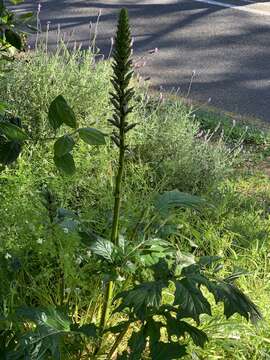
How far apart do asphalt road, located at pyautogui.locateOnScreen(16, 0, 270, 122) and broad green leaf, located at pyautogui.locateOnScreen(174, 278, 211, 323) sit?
4592mm

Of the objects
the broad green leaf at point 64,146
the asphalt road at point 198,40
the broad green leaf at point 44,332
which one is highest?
the broad green leaf at point 64,146

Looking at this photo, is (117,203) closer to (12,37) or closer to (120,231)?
(120,231)

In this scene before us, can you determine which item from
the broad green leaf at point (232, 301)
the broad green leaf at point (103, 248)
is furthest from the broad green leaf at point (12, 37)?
the broad green leaf at point (232, 301)

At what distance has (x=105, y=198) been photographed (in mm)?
3588

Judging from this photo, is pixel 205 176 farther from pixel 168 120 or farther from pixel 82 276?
pixel 82 276

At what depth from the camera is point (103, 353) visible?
263 centimetres

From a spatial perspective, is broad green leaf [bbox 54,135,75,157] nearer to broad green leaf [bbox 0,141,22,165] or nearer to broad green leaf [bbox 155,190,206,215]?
broad green leaf [bbox 0,141,22,165]

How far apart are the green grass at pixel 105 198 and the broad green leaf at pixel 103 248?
1.01 feet

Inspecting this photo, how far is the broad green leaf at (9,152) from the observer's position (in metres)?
2.23

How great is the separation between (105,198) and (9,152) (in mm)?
1396

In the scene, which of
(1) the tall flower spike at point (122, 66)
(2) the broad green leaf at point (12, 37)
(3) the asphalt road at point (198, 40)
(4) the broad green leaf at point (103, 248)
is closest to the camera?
(1) the tall flower spike at point (122, 66)

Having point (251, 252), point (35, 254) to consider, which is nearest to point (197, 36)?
point (251, 252)

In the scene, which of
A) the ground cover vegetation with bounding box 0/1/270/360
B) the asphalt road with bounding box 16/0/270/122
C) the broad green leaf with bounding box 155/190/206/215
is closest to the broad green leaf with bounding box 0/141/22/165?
the ground cover vegetation with bounding box 0/1/270/360

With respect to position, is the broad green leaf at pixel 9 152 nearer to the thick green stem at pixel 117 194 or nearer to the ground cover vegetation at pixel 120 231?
the ground cover vegetation at pixel 120 231
